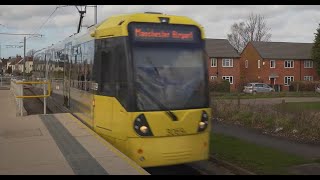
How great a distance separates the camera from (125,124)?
8.59 meters

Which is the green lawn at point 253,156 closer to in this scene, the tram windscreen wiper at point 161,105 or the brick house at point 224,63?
the tram windscreen wiper at point 161,105

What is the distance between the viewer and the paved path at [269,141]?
12.6 meters

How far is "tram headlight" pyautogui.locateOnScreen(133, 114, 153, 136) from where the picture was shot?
8461 mm

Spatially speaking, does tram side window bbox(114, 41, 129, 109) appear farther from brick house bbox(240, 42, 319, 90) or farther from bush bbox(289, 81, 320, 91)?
brick house bbox(240, 42, 319, 90)

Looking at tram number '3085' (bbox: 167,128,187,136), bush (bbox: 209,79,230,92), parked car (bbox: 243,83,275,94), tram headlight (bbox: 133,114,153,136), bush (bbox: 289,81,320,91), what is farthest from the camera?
bush (bbox: 289,81,320,91)

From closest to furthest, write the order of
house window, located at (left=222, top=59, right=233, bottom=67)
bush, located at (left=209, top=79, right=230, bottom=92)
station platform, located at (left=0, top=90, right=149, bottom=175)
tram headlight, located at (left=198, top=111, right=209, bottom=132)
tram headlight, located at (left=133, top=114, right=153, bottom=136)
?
station platform, located at (left=0, top=90, right=149, bottom=175)
tram headlight, located at (left=133, top=114, right=153, bottom=136)
tram headlight, located at (left=198, top=111, right=209, bottom=132)
bush, located at (left=209, top=79, right=230, bottom=92)
house window, located at (left=222, top=59, right=233, bottom=67)

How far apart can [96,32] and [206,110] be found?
3.14 meters

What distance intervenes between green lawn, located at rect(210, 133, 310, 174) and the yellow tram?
186 cm

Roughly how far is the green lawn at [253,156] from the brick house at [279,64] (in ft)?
179

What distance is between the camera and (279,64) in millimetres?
68625

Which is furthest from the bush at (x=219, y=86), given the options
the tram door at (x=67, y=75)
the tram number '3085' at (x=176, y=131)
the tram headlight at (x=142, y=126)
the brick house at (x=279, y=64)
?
the tram headlight at (x=142, y=126)

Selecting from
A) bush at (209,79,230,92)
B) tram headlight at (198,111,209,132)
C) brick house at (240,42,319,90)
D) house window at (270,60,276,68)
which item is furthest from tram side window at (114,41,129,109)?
house window at (270,60,276,68)
